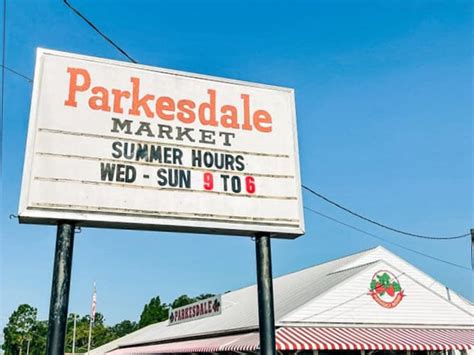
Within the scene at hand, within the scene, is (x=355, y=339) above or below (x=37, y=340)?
below

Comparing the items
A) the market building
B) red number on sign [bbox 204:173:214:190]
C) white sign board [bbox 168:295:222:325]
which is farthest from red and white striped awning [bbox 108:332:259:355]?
red number on sign [bbox 204:173:214:190]

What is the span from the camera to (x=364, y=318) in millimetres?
17203

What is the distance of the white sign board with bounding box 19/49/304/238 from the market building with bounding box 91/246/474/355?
8.38 metres

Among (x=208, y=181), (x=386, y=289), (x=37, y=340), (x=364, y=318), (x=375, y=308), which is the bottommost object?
(x=364, y=318)

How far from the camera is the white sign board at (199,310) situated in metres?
20.4

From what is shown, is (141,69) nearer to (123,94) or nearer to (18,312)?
(123,94)

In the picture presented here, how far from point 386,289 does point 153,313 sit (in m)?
76.9

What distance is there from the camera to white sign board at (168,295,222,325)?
20359 mm

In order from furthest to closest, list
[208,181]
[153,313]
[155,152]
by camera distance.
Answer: [153,313] → [208,181] → [155,152]

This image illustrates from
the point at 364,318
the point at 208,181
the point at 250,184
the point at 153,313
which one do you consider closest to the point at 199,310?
the point at 364,318

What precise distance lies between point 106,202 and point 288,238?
8.71 feet

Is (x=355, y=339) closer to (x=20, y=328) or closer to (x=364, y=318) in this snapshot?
(x=364, y=318)

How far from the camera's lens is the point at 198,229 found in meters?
6.88

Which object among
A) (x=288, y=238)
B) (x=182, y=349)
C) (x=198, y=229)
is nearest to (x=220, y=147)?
(x=198, y=229)
